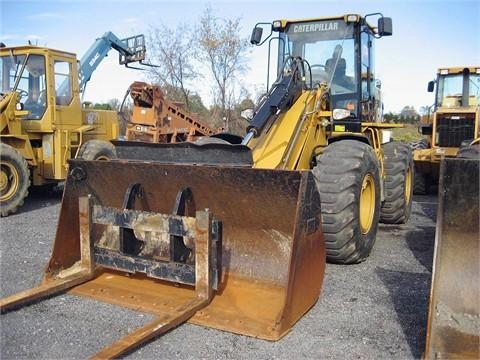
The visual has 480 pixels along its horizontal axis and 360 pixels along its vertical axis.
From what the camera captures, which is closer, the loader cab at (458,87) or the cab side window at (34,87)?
the cab side window at (34,87)

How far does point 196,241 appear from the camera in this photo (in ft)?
12.6

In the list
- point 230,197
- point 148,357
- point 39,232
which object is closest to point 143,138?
point 39,232

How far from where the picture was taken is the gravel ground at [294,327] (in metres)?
3.35

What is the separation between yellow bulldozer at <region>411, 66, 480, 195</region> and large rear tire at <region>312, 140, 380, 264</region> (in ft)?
20.8

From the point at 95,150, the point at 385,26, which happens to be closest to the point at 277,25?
the point at 385,26

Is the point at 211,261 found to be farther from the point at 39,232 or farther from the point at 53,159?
the point at 53,159

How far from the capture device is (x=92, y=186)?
4824 mm

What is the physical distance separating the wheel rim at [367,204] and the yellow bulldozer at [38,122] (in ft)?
18.4

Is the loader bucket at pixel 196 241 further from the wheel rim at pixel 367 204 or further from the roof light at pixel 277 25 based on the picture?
the roof light at pixel 277 25

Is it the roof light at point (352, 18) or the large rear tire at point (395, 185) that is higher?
the roof light at point (352, 18)

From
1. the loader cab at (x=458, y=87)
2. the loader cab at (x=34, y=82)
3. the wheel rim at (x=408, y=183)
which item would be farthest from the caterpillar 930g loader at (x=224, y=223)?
the loader cab at (x=458, y=87)

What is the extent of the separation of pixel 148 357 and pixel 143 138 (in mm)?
9937

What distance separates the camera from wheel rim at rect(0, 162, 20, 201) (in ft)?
28.0

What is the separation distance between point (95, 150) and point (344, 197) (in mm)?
6463
